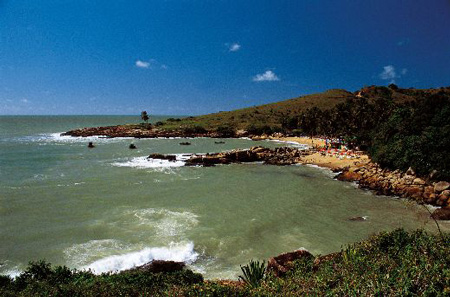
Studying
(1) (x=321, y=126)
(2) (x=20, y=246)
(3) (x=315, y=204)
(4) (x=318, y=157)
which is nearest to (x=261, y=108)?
(1) (x=321, y=126)

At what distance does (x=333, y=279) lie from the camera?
9258 millimetres

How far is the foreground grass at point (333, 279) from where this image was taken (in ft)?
25.7

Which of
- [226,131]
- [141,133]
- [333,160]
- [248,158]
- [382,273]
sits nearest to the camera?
[382,273]

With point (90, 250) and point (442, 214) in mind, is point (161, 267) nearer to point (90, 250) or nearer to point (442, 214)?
point (90, 250)

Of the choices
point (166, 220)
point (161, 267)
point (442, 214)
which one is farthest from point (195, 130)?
point (161, 267)

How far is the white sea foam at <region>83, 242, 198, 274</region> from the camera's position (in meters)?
16.1

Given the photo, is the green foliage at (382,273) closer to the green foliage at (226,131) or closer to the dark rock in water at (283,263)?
the dark rock in water at (283,263)

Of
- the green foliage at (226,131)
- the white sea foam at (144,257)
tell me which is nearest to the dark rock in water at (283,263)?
the white sea foam at (144,257)

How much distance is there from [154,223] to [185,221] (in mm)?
2391

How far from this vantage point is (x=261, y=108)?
154 m

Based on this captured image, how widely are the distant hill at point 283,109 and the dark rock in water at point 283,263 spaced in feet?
317

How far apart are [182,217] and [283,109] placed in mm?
129147

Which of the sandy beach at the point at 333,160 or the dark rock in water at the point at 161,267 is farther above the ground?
the sandy beach at the point at 333,160

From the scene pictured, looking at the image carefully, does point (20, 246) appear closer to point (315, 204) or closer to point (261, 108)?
point (315, 204)
